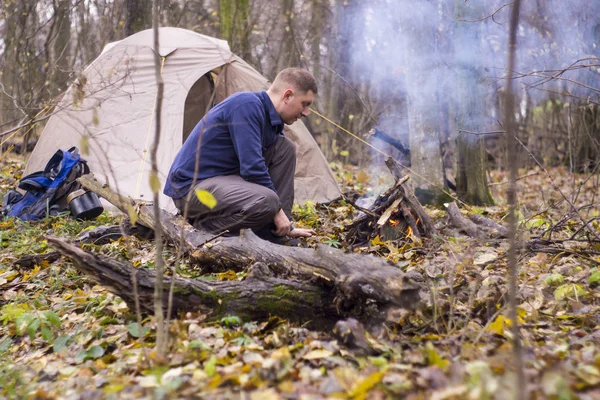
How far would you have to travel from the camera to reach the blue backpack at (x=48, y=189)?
5000 millimetres

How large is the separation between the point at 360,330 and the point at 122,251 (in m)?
2.35

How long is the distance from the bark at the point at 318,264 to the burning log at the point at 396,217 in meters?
1.15

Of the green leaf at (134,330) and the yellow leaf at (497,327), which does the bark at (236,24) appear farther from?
the yellow leaf at (497,327)

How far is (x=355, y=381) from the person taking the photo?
1.80m

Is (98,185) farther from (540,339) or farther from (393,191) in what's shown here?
(540,339)

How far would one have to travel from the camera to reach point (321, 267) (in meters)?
2.61

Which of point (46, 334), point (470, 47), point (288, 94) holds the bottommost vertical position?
point (46, 334)

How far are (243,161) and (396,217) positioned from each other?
1.25m

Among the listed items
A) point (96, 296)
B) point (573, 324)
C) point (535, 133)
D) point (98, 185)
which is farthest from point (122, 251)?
point (535, 133)

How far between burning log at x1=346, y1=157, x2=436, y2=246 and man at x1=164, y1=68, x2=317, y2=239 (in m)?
0.48

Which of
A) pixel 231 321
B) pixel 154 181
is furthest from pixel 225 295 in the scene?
pixel 154 181

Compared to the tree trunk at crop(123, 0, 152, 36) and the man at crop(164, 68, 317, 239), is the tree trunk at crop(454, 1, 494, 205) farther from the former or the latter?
the tree trunk at crop(123, 0, 152, 36)

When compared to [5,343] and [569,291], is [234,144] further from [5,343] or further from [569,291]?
[569,291]

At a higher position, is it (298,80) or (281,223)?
(298,80)
